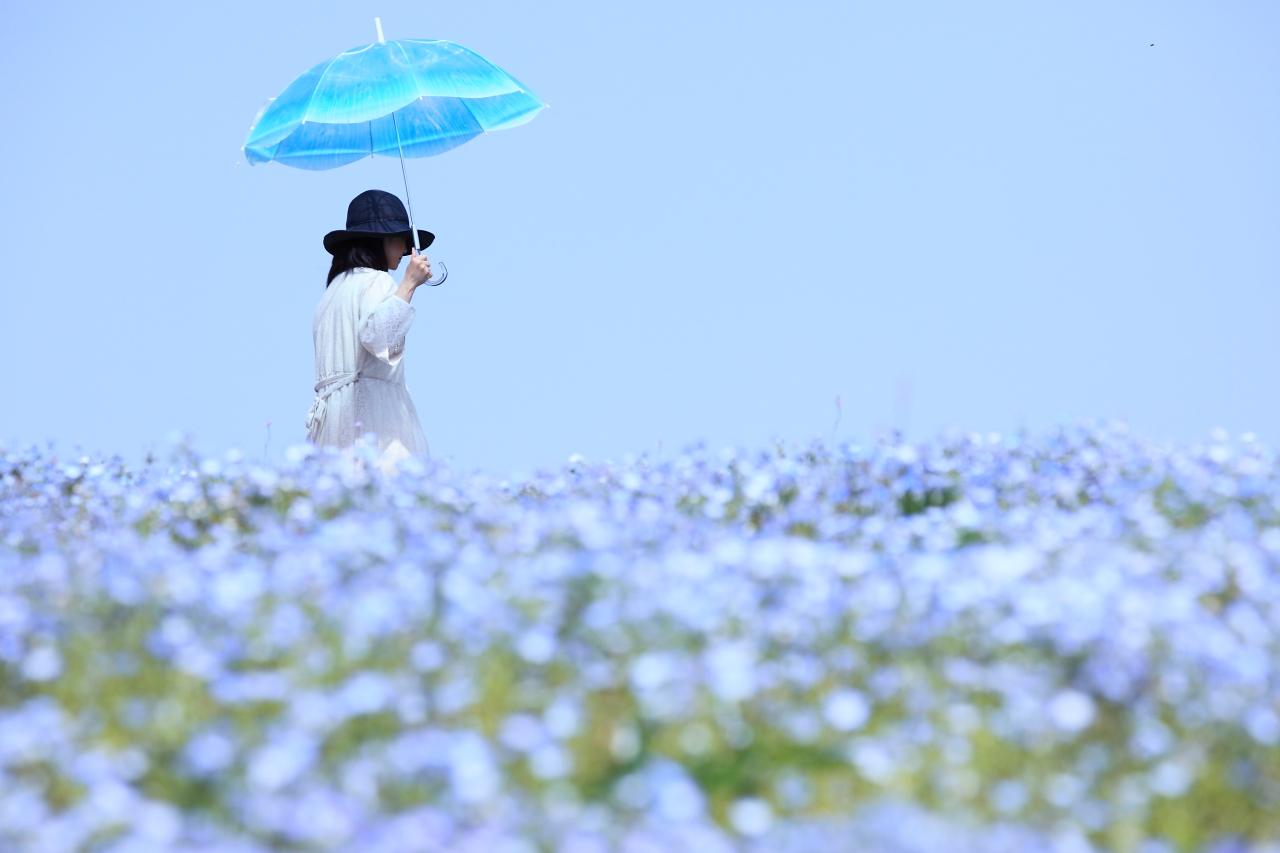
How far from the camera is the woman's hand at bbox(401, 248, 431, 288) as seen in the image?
939cm

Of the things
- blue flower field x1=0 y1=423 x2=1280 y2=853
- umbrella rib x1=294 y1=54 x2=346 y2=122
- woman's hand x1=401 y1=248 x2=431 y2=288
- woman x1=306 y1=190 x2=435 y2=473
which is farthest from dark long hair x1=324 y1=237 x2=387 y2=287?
blue flower field x1=0 y1=423 x2=1280 y2=853

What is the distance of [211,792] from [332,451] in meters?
3.44

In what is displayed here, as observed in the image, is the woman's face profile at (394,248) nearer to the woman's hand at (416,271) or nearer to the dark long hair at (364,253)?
the dark long hair at (364,253)

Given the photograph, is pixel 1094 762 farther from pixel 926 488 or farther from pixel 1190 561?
pixel 926 488

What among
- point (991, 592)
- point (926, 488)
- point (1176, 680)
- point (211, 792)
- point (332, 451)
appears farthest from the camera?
point (332, 451)

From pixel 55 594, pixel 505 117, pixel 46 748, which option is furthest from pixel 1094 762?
pixel 505 117

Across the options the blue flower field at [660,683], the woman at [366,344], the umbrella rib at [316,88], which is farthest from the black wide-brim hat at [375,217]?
the blue flower field at [660,683]

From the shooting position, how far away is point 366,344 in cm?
941

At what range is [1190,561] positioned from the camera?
587 cm

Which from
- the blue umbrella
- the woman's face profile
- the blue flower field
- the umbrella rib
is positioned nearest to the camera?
the blue flower field

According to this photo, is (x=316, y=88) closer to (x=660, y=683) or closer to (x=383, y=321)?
(x=383, y=321)

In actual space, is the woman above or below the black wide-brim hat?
below

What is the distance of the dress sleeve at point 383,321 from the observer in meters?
9.30

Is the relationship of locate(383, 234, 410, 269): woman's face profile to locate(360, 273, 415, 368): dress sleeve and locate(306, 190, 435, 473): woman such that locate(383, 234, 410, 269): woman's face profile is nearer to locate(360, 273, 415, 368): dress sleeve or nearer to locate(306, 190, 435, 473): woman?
locate(306, 190, 435, 473): woman
